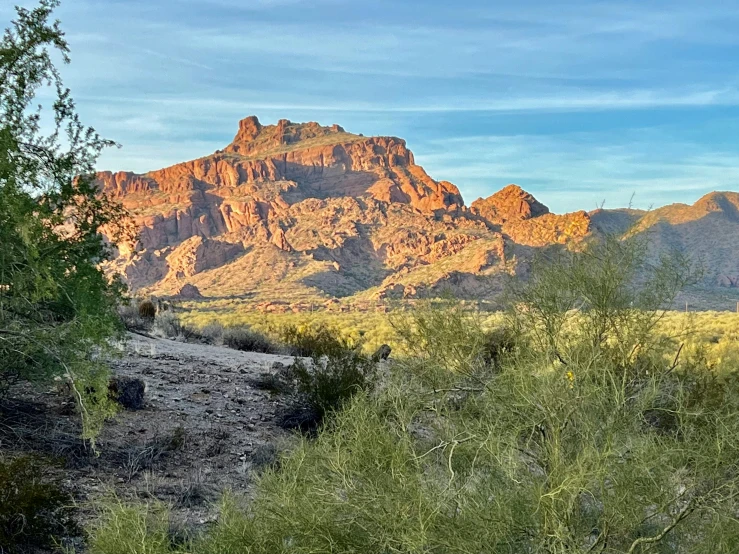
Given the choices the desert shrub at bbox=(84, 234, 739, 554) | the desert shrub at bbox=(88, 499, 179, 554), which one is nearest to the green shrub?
the desert shrub at bbox=(88, 499, 179, 554)

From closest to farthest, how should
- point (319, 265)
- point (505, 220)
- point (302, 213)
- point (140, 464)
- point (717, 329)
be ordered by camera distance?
point (140, 464)
point (717, 329)
point (319, 265)
point (505, 220)
point (302, 213)

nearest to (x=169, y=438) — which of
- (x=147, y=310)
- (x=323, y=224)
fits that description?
(x=147, y=310)

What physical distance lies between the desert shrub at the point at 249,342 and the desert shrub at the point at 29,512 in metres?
13.6

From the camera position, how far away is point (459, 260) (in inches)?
3440

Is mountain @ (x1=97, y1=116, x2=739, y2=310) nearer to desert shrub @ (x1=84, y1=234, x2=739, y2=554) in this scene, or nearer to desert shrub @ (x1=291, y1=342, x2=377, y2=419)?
desert shrub @ (x1=291, y1=342, x2=377, y2=419)

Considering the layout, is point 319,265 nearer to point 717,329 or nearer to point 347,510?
point 717,329

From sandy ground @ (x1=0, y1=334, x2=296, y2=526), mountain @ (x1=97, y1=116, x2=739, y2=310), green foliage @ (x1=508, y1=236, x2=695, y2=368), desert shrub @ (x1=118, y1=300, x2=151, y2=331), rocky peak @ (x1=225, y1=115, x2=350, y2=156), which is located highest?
rocky peak @ (x1=225, y1=115, x2=350, y2=156)

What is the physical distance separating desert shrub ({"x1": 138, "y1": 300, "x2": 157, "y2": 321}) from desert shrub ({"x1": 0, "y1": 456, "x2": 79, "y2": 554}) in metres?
16.1

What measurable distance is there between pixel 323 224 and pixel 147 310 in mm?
95931

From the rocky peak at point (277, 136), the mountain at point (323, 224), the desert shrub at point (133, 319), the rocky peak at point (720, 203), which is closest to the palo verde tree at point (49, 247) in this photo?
the desert shrub at point (133, 319)

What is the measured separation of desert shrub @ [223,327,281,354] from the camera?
824 inches

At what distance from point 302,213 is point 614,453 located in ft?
411

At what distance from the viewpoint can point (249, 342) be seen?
69.5 ft

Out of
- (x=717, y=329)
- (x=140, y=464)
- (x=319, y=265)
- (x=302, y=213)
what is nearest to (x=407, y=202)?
(x=302, y=213)
